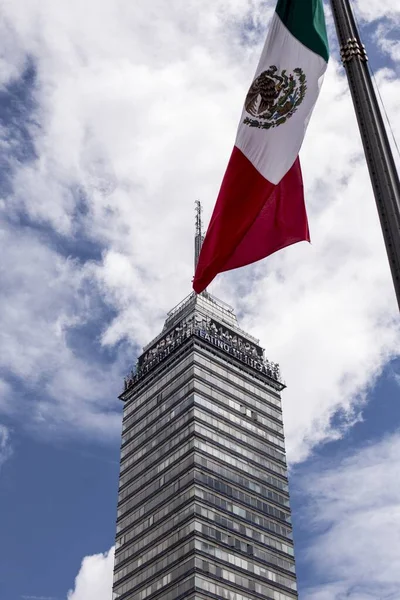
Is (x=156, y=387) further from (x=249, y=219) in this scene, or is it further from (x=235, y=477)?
(x=249, y=219)

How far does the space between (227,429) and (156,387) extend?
1760 centimetres

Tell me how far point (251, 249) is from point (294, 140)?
2.88m

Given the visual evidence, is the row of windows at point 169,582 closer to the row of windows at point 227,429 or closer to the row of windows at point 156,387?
the row of windows at point 227,429

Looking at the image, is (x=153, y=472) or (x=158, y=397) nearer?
(x=153, y=472)

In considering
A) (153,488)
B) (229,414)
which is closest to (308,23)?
(153,488)

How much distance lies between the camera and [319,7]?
19969 millimetres

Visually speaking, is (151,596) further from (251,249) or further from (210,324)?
(251,249)

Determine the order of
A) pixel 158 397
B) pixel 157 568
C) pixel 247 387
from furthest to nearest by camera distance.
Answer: pixel 247 387, pixel 158 397, pixel 157 568

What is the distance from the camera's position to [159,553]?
123750mm

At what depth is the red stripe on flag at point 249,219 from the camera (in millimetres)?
19906

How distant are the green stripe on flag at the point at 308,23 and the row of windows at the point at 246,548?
356ft

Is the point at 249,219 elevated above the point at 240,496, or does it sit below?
below

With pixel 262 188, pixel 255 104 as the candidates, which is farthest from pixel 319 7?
pixel 262 188

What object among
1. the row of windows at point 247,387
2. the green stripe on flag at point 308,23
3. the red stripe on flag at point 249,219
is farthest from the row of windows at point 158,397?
the green stripe on flag at point 308,23
